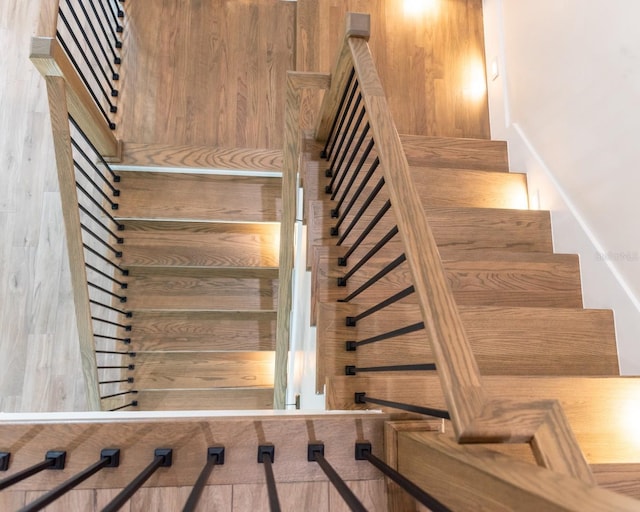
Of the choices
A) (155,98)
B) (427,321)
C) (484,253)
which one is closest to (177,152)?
(155,98)

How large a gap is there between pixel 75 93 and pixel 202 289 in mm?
1485

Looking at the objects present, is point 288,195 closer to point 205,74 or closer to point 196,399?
point 205,74

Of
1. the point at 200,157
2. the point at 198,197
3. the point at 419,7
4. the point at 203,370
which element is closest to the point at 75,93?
the point at 200,157

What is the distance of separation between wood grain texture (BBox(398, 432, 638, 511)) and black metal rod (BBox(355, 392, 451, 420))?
2.0 inches

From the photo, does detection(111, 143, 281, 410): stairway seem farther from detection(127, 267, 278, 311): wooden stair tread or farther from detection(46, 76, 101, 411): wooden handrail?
detection(46, 76, 101, 411): wooden handrail

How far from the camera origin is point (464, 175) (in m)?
2.57

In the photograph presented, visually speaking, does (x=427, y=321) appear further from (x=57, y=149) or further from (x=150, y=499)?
(x=57, y=149)

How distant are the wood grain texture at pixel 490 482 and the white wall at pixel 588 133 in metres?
1.27

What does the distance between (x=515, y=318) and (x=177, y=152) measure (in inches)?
86.8

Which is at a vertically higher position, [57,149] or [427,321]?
[57,149]

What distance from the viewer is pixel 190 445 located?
1107 millimetres

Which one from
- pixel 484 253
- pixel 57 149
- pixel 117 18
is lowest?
pixel 484 253

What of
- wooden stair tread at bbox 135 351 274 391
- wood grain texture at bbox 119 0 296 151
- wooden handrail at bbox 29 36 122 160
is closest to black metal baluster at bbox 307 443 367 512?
wooden handrail at bbox 29 36 122 160

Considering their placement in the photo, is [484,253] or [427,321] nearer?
[427,321]
